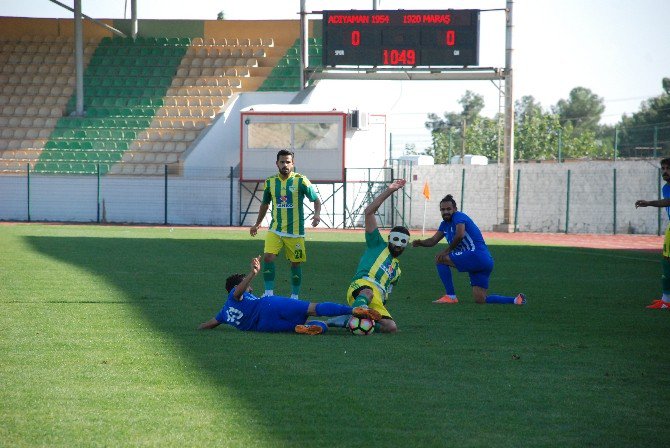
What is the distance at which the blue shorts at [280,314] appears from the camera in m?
9.72

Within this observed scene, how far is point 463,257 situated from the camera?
43.3ft

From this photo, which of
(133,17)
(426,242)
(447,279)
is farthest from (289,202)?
(133,17)

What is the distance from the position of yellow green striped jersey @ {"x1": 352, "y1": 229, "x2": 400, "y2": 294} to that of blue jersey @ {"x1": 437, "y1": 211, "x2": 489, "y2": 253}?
3032 millimetres

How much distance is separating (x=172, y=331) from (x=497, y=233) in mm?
27047


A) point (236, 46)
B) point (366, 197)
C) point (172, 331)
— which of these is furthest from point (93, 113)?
point (172, 331)

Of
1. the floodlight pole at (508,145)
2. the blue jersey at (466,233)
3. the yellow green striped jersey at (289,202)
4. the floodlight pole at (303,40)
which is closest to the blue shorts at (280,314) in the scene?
the yellow green striped jersey at (289,202)

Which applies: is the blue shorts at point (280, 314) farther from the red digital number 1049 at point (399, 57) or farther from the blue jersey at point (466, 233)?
the red digital number 1049 at point (399, 57)

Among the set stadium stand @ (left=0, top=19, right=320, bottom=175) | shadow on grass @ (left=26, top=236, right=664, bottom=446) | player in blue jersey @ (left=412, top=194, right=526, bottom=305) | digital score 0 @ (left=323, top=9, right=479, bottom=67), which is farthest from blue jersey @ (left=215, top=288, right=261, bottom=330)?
stadium stand @ (left=0, top=19, right=320, bottom=175)

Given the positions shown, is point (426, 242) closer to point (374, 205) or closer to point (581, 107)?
point (374, 205)

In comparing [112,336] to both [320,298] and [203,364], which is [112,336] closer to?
[203,364]

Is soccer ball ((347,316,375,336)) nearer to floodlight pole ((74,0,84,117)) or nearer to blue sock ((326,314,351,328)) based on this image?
blue sock ((326,314,351,328))

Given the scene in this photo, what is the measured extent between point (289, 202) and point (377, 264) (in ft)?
10.8

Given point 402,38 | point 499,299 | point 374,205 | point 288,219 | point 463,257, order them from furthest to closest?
1. point 402,38
2. point 463,257
3. point 288,219
4. point 499,299
5. point 374,205

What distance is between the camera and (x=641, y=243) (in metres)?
30.8
